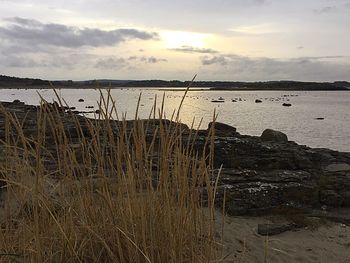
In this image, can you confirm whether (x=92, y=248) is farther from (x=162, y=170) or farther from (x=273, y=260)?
(x=273, y=260)

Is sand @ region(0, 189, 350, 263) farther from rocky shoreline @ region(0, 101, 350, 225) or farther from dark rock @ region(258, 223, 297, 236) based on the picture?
rocky shoreline @ region(0, 101, 350, 225)

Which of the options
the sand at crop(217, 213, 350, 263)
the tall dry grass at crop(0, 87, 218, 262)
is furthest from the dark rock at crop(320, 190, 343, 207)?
the tall dry grass at crop(0, 87, 218, 262)

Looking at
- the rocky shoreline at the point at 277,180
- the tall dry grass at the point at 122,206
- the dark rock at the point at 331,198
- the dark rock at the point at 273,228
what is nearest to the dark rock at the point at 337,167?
the rocky shoreline at the point at 277,180

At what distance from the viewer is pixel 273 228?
6273 millimetres

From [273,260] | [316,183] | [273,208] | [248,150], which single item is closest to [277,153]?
[248,150]

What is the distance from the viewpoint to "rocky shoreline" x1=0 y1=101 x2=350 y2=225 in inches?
279

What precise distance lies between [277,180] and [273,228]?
1.68 metres

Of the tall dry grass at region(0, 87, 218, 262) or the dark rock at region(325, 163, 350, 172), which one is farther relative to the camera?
the dark rock at region(325, 163, 350, 172)

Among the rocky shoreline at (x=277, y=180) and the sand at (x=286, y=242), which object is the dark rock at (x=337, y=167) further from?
the sand at (x=286, y=242)

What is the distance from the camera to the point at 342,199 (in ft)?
25.0

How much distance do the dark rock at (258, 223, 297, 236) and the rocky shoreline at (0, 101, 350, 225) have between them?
58 cm

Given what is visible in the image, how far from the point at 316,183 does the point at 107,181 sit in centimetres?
601

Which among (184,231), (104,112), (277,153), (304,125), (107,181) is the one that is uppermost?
(104,112)

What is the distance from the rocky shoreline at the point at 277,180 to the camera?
23.3ft
